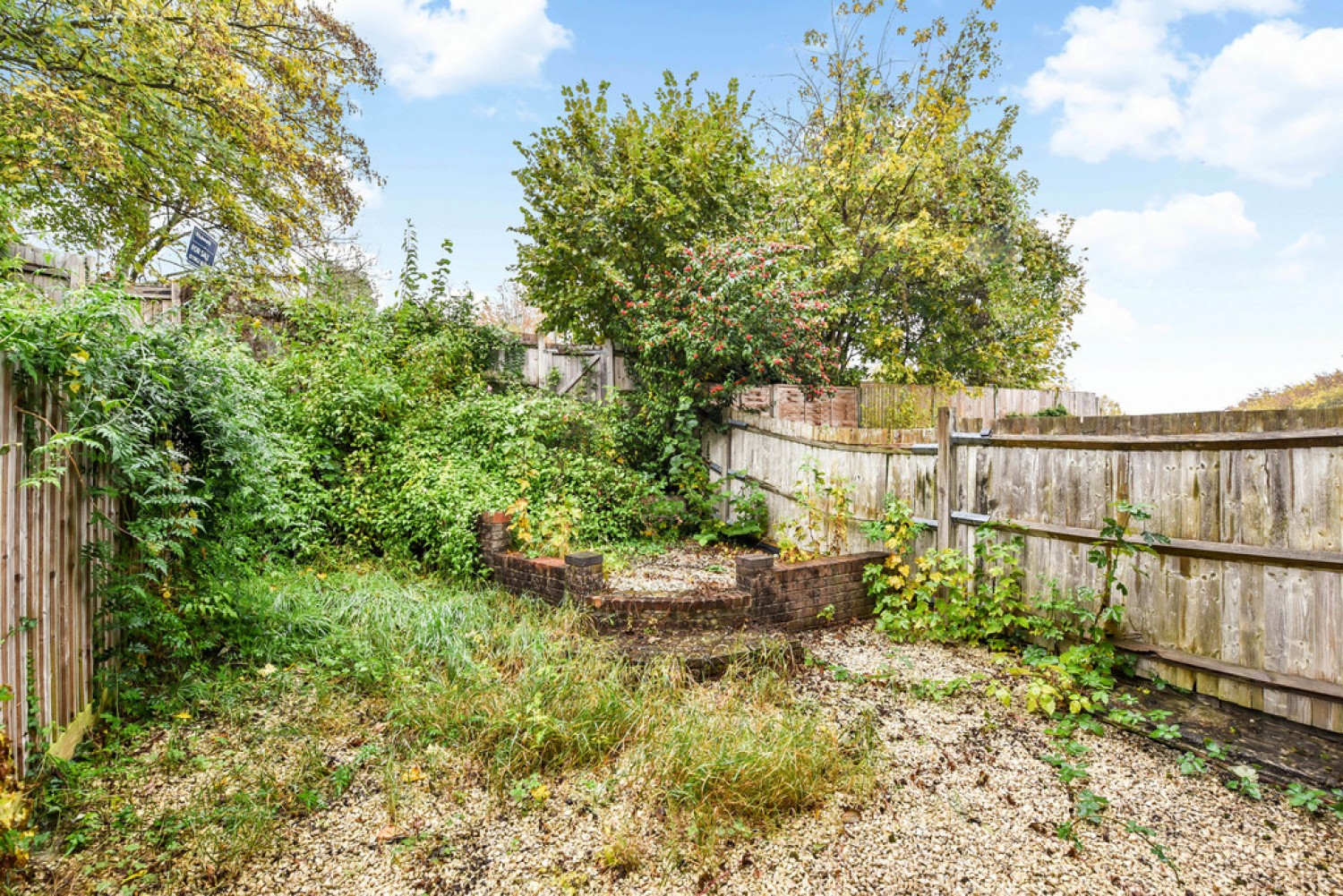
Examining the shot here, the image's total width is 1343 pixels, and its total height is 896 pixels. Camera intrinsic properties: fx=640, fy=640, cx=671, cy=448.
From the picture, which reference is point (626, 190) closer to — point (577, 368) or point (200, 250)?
point (577, 368)

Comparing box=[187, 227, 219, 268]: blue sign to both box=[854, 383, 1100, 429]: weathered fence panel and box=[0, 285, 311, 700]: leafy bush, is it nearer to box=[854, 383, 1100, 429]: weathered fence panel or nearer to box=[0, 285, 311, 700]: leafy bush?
box=[0, 285, 311, 700]: leafy bush

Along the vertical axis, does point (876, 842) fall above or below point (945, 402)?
below

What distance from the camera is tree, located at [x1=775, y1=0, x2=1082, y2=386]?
34.7 ft

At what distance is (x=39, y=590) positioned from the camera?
8.16 ft

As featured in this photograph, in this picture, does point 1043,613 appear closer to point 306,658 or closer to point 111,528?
point 306,658

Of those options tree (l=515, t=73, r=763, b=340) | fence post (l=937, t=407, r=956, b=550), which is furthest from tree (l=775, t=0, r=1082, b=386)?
fence post (l=937, t=407, r=956, b=550)

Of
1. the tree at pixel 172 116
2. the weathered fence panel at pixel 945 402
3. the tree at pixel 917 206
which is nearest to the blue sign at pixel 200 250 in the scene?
the tree at pixel 172 116

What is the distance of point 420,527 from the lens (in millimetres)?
5766

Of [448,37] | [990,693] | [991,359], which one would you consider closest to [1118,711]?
[990,693]

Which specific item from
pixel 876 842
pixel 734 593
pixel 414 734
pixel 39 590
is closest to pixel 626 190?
pixel 734 593

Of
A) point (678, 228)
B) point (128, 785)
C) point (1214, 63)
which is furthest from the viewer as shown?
point (678, 228)

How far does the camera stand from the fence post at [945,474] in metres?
4.66

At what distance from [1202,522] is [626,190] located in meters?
7.09

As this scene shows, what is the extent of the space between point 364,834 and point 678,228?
7.74 meters
